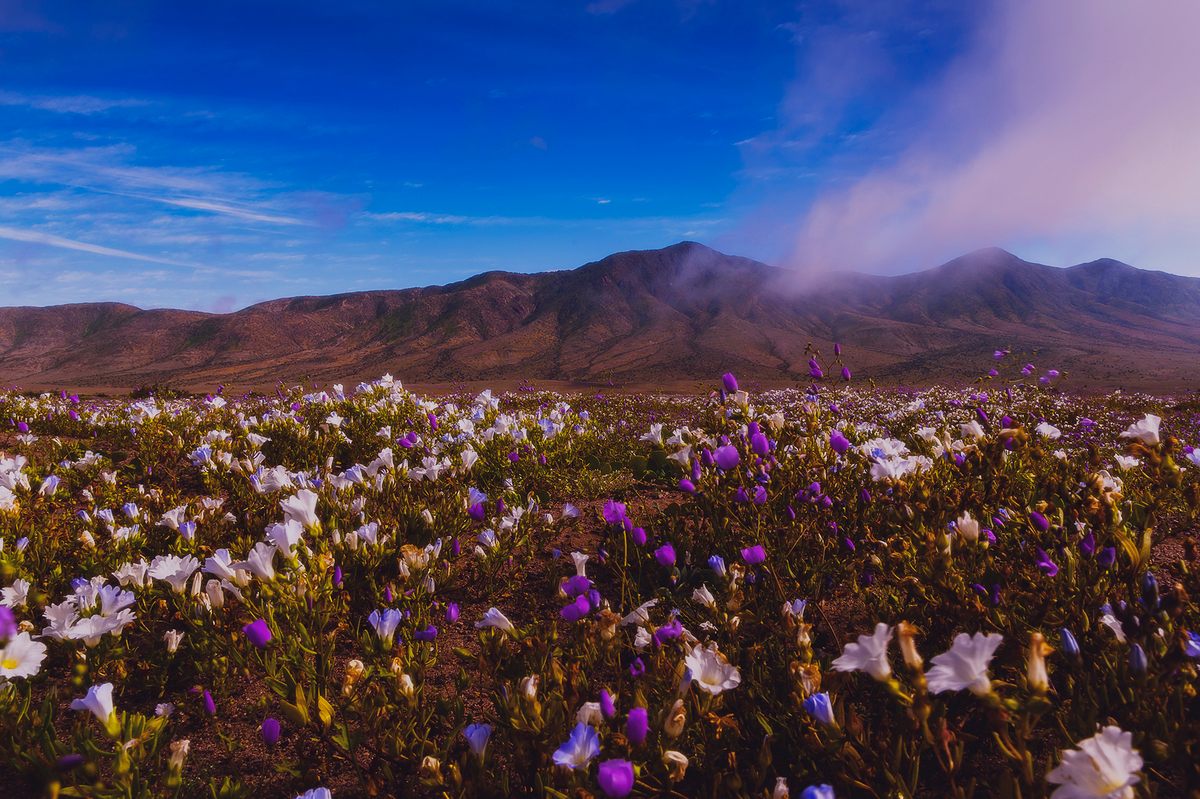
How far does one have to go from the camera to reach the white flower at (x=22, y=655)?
2215mm

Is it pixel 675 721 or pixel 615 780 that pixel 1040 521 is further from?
pixel 615 780

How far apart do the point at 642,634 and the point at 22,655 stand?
2.44 meters

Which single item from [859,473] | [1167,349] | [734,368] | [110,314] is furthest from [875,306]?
[110,314]

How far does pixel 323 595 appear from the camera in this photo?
2.95 m

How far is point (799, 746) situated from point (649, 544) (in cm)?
195

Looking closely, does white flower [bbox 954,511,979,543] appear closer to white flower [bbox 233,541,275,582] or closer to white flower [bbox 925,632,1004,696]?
white flower [bbox 925,632,1004,696]

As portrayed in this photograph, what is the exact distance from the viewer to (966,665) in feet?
Result: 5.06

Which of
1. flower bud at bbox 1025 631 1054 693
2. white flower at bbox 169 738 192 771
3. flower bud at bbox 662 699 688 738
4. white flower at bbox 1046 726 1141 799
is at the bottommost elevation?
white flower at bbox 169 738 192 771

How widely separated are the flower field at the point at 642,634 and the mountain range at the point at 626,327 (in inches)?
2617

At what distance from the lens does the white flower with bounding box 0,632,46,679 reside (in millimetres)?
2215

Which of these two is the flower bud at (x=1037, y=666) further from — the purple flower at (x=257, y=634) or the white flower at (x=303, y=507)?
the white flower at (x=303, y=507)

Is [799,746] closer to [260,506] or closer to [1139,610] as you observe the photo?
[1139,610]

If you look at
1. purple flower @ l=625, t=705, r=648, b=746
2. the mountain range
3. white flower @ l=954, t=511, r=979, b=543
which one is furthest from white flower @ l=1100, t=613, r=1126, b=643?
the mountain range

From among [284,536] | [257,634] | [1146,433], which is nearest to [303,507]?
[284,536]
